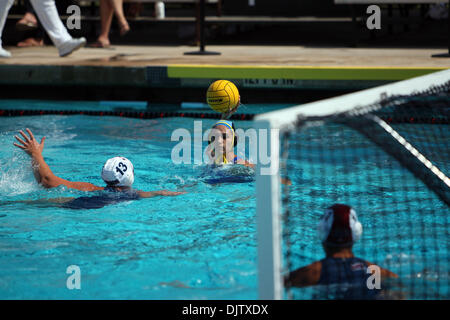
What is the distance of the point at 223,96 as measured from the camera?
550cm

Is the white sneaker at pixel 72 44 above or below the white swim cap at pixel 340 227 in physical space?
above

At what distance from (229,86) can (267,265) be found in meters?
3.23

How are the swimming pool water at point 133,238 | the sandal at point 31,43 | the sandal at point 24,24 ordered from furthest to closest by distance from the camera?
the sandal at point 31,43, the sandal at point 24,24, the swimming pool water at point 133,238

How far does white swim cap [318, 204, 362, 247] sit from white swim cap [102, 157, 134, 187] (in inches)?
80.2

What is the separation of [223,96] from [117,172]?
1207mm

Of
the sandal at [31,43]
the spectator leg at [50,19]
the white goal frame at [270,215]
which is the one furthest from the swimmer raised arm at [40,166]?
the sandal at [31,43]

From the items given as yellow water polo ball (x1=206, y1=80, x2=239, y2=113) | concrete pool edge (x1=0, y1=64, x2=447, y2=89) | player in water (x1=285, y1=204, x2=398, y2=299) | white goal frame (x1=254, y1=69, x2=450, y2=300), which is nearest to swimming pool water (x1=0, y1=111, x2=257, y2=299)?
player in water (x1=285, y1=204, x2=398, y2=299)

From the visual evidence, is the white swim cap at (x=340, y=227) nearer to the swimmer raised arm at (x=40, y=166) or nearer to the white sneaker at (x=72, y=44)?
the swimmer raised arm at (x=40, y=166)

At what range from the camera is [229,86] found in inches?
218

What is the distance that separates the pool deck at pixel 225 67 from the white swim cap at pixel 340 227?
4.61m

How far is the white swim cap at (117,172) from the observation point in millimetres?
4742

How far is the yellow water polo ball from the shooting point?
18.0ft

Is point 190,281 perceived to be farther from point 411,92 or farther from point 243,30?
point 243,30
